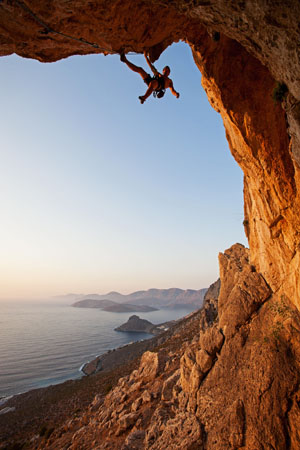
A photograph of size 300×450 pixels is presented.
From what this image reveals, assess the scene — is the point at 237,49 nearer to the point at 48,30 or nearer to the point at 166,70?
the point at 166,70

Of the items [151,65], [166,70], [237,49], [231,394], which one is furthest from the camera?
[231,394]

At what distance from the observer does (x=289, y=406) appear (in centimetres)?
712

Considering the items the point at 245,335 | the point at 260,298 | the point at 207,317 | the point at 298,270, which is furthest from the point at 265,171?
the point at 207,317

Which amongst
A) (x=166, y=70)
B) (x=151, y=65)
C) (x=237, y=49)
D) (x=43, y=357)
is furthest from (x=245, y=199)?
(x=43, y=357)

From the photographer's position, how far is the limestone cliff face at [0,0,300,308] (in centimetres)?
325

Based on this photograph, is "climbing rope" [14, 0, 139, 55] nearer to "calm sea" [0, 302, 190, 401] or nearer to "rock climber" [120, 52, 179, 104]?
"rock climber" [120, 52, 179, 104]

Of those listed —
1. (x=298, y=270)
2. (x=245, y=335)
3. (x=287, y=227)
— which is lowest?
(x=245, y=335)

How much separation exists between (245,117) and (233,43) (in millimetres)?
2409

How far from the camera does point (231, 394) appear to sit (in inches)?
326

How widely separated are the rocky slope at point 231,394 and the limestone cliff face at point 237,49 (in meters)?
1.78

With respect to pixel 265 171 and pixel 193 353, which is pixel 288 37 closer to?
pixel 265 171

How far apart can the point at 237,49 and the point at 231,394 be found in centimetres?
1298

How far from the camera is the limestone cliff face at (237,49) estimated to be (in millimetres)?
3250

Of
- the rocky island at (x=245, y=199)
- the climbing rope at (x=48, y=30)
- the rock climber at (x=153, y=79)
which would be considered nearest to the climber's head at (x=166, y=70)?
the rock climber at (x=153, y=79)
